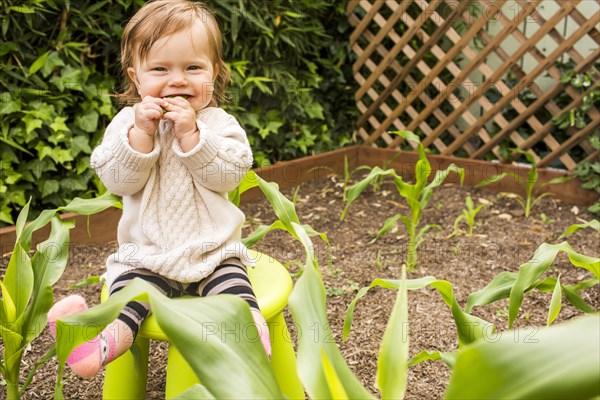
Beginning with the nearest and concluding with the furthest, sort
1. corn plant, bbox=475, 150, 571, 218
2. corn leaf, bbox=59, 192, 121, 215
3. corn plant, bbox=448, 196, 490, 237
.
Result: corn leaf, bbox=59, 192, 121, 215 < corn plant, bbox=448, 196, 490, 237 < corn plant, bbox=475, 150, 571, 218

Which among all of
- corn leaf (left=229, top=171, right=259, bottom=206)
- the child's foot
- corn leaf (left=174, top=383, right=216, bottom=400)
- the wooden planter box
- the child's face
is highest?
the child's face

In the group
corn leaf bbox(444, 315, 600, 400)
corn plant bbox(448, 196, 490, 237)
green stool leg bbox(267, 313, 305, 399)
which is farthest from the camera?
corn plant bbox(448, 196, 490, 237)

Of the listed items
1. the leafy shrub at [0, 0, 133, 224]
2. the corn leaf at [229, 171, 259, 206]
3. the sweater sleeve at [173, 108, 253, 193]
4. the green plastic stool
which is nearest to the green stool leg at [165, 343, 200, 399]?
the green plastic stool

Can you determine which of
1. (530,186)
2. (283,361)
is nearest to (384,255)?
(530,186)

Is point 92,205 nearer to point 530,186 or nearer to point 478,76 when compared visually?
point 530,186

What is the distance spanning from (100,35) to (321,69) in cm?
135

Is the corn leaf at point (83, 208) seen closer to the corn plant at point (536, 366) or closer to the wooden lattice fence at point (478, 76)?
the corn plant at point (536, 366)

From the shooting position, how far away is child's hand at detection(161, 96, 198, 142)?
1.11 meters

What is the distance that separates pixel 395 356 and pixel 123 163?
66cm

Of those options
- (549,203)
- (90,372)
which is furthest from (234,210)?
(549,203)

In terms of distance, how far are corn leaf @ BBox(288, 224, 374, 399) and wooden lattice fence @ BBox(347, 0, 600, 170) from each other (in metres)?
2.30

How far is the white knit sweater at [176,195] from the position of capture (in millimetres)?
1138

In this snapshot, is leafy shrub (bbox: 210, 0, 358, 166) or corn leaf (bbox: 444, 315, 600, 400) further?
leafy shrub (bbox: 210, 0, 358, 166)

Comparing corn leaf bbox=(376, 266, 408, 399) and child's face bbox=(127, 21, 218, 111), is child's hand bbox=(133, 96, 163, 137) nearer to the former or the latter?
child's face bbox=(127, 21, 218, 111)
